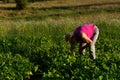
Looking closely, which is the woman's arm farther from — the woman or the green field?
the green field

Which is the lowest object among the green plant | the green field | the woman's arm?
the green plant

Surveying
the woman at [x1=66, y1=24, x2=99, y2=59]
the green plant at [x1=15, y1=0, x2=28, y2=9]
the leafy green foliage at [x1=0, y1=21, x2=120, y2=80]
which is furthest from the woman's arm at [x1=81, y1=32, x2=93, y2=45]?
the green plant at [x1=15, y1=0, x2=28, y2=9]

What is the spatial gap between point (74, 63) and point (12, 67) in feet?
5.04

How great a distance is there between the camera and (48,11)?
3081cm

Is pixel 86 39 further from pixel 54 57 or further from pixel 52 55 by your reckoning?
pixel 52 55

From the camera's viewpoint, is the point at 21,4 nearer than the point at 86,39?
No

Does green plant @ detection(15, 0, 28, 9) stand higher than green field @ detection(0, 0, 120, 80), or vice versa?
green field @ detection(0, 0, 120, 80)

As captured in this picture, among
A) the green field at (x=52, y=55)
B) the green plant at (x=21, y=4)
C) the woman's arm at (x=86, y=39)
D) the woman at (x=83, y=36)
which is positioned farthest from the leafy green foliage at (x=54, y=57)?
the green plant at (x=21, y=4)

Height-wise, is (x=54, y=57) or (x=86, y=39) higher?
(x=86, y=39)

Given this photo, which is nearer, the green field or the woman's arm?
the green field

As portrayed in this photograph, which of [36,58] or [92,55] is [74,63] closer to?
[92,55]

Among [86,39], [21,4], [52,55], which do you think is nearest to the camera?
[86,39]

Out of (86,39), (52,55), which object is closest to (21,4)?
(52,55)

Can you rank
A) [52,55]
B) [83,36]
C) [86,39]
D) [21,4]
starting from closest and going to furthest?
[83,36] → [86,39] → [52,55] → [21,4]
